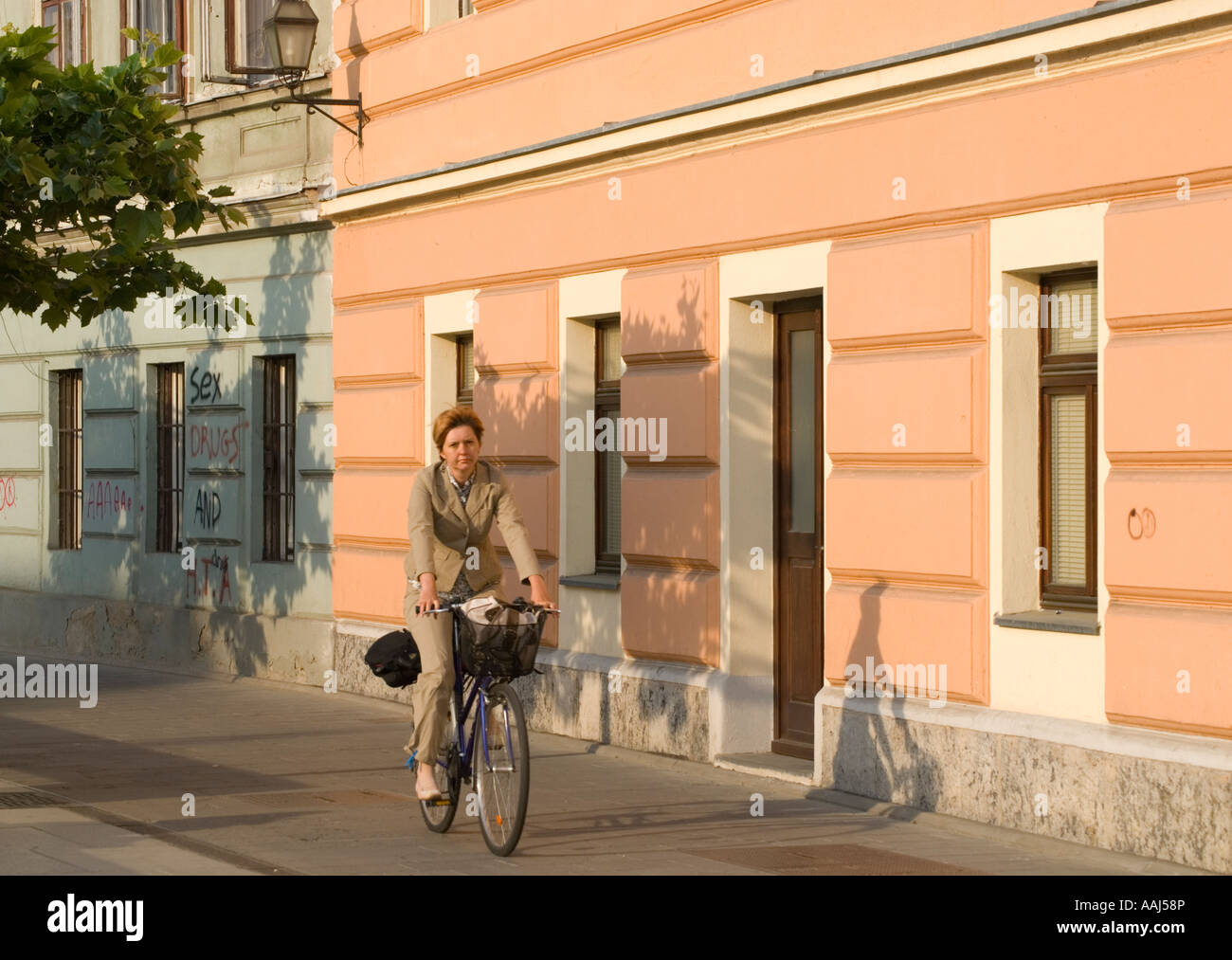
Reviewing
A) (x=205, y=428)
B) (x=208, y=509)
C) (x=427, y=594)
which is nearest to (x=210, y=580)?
(x=208, y=509)

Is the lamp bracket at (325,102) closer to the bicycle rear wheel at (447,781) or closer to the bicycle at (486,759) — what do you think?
the bicycle at (486,759)

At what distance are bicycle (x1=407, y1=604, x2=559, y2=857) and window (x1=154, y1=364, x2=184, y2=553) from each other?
31.8 ft

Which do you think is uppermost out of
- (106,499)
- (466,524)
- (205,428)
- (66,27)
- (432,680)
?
(66,27)

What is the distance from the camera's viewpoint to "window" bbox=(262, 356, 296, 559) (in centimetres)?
1708

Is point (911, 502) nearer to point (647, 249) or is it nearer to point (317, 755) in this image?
point (647, 249)

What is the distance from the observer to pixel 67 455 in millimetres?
20469

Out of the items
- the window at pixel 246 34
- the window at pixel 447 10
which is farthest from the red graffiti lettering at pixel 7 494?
the window at pixel 447 10

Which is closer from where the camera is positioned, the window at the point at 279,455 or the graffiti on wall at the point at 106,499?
the window at the point at 279,455

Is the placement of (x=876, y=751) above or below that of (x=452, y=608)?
below

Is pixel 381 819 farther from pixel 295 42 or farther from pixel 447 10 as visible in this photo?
pixel 295 42

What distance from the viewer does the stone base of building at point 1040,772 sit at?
8.56m

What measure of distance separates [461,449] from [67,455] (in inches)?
479

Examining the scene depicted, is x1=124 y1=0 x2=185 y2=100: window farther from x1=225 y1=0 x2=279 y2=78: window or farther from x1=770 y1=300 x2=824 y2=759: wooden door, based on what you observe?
x1=770 y1=300 x2=824 y2=759: wooden door

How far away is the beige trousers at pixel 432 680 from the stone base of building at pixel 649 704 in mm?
2002
